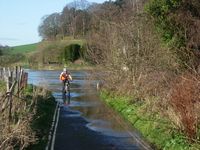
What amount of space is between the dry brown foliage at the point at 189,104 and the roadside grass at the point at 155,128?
1.51 ft

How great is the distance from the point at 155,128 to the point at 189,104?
149 inches

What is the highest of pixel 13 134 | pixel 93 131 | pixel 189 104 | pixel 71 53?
pixel 71 53

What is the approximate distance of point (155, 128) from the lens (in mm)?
18516

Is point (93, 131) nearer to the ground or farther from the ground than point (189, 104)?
nearer to the ground

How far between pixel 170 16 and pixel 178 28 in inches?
24.7

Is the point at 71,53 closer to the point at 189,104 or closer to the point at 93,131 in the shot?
the point at 93,131

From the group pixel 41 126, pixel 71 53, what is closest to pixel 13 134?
pixel 41 126

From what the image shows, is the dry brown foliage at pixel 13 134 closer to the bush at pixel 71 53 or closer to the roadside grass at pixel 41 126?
the roadside grass at pixel 41 126

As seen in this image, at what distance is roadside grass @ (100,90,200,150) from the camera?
1555 centimetres

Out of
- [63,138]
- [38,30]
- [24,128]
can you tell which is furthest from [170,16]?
[38,30]

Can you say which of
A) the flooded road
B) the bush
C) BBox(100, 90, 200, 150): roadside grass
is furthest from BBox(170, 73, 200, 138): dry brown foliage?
the bush

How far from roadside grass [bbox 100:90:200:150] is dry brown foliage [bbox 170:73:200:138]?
46 cm

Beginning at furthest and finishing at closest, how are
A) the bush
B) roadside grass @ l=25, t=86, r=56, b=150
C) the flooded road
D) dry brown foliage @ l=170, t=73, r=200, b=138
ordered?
the bush → the flooded road → roadside grass @ l=25, t=86, r=56, b=150 → dry brown foliage @ l=170, t=73, r=200, b=138

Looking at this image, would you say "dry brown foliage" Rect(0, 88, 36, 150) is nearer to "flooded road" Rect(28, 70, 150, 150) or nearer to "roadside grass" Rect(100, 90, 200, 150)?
"flooded road" Rect(28, 70, 150, 150)
